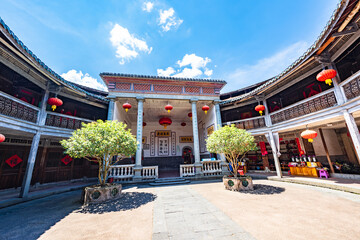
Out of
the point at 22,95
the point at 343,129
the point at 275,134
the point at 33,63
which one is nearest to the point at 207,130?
the point at 275,134

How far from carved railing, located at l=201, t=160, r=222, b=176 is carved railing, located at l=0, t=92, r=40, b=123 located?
962 centimetres

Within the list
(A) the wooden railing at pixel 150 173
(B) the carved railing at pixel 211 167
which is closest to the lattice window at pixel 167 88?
(A) the wooden railing at pixel 150 173

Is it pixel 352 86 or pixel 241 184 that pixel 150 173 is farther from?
pixel 352 86

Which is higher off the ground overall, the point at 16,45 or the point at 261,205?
the point at 16,45

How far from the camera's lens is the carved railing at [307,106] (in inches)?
241

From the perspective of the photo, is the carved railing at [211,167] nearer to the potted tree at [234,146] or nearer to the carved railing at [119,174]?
the potted tree at [234,146]

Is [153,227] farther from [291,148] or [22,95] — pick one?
[291,148]

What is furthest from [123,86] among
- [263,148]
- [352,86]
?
[352,86]

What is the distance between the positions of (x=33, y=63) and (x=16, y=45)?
939 millimetres

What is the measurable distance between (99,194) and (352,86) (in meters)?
10.5

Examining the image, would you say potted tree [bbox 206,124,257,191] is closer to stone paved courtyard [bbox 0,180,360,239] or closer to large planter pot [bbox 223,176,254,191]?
large planter pot [bbox 223,176,254,191]

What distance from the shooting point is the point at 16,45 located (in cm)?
460

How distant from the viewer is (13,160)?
24.4 feet

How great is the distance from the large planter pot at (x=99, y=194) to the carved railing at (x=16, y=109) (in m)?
4.44
